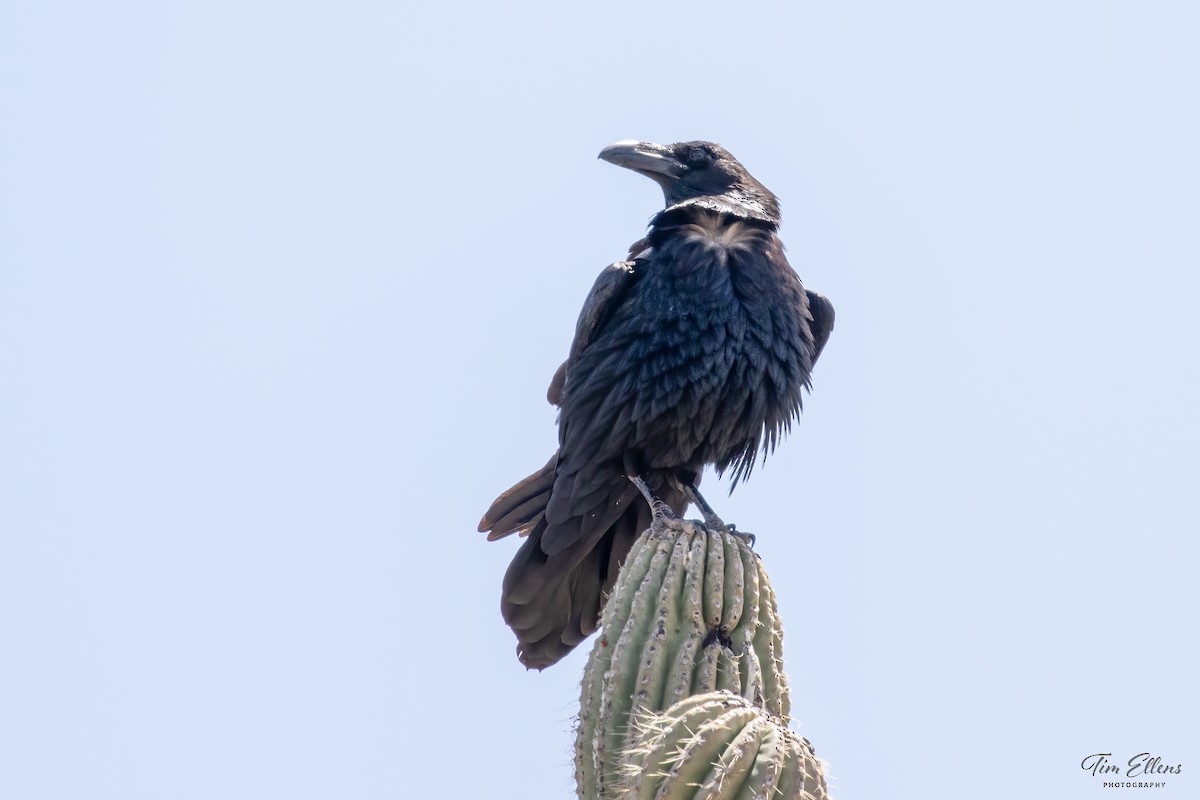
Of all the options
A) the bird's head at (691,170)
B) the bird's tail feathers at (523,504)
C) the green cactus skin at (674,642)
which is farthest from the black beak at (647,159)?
the green cactus skin at (674,642)

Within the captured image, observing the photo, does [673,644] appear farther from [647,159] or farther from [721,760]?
[647,159]

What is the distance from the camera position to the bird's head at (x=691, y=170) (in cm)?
962

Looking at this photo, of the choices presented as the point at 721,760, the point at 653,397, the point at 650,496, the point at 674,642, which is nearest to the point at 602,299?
the point at 653,397

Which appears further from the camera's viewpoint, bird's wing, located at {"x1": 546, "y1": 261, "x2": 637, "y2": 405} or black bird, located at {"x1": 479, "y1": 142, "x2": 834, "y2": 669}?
bird's wing, located at {"x1": 546, "y1": 261, "x2": 637, "y2": 405}

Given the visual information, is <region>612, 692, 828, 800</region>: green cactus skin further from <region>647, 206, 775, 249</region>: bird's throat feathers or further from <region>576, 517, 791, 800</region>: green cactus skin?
<region>647, 206, 775, 249</region>: bird's throat feathers

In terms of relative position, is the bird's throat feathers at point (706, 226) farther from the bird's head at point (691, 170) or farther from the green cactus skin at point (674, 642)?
the green cactus skin at point (674, 642)

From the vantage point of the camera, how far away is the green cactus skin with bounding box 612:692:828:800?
4340 millimetres

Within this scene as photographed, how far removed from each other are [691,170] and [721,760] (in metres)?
5.86

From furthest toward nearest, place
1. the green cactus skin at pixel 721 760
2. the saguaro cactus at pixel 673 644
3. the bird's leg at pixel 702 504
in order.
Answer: the bird's leg at pixel 702 504, the saguaro cactus at pixel 673 644, the green cactus skin at pixel 721 760

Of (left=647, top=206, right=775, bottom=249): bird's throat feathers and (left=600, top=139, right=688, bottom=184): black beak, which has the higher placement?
(left=600, top=139, right=688, bottom=184): black beak

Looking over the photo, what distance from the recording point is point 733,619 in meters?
5.79

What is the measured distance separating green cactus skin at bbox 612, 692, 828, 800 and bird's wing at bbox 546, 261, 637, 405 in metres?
4.61

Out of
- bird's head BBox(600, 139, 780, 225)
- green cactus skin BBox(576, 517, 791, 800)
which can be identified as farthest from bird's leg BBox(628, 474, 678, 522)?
green cactus skin BBox(576, 517, 791, 800)

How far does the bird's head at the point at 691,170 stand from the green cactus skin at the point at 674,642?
387 centimetres
